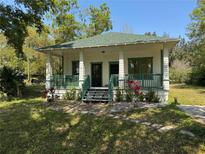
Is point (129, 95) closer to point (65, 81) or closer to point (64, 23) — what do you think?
point (65, 81)

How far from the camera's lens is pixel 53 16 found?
27.1 m

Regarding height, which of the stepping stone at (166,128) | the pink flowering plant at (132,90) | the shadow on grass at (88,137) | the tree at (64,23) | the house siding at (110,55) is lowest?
the shadow on grass at (88,137)

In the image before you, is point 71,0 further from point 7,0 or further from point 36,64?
point 7,0

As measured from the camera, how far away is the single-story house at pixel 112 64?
1178cm

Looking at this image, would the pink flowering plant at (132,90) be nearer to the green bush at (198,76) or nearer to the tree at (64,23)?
the tree at (64,23)

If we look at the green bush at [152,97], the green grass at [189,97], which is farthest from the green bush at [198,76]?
the green bush at [152,97]

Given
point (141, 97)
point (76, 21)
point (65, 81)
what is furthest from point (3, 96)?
point (76, 21)

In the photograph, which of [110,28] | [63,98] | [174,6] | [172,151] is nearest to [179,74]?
[110,28]

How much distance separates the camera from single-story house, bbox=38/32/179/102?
1178cm

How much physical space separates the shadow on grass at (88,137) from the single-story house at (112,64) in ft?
14.8

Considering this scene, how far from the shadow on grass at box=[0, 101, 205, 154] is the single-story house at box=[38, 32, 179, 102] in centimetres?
451

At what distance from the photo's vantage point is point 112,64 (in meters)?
15.1

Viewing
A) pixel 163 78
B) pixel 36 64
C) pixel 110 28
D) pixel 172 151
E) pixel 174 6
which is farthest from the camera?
pixel 110 28

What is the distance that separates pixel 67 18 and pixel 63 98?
1629 cm
